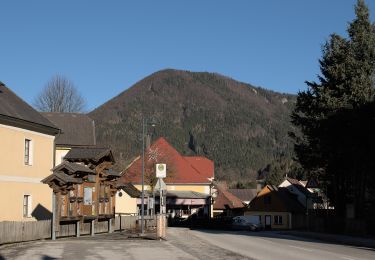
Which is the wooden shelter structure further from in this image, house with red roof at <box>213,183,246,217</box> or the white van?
house with red roof at <box>213,183,246,217</box>

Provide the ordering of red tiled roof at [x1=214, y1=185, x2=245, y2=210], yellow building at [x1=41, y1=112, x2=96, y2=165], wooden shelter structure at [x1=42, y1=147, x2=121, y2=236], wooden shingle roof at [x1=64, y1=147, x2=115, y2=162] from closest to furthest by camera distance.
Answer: wooden shelter structure at [x1=42, y1=147, x2=121, y2=236] < wooden shingle roof at [x1=64, y1=147, x2=115, y2=162] < yellow building at [x1=41, y1=112, x2=96, y2=165] < red tiled roof at [x1=214, y1=185, x2=245, y2=210]

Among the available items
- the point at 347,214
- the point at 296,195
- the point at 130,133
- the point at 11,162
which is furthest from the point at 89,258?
the point at 130,133

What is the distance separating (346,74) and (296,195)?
201ft

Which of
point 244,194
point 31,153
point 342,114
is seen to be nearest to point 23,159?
point 31,153

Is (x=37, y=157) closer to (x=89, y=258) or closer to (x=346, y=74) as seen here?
(x=89, y=258)

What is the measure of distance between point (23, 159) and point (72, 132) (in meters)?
13.8

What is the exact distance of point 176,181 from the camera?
89.6m

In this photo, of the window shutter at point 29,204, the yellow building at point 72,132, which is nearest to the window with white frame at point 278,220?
the yellow building at point 72,132

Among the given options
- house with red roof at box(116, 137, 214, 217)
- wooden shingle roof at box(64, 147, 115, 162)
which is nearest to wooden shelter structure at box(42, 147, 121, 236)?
wooden shingle roof at box(64, 147, 115, 162)

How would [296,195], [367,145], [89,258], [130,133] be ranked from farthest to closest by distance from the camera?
[130,133] < [296,195] < [367,145] < [89,258]

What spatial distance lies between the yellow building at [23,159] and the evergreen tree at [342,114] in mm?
20192

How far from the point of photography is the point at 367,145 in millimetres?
42406

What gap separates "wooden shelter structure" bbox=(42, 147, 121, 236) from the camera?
3108cm

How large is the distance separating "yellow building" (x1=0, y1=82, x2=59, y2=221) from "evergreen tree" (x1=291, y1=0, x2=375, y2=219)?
66.2 feet
